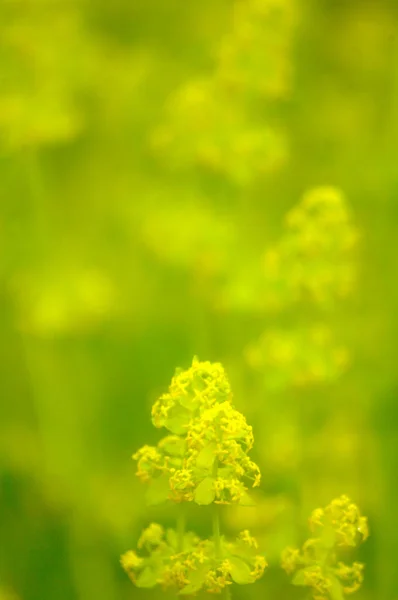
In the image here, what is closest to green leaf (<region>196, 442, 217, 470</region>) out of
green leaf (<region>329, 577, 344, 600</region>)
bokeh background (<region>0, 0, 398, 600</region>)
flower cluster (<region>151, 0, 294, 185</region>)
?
green leaf (<region>329, 577, 344, 600</region>)

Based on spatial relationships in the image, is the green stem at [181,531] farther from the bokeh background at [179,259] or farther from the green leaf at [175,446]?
the bokeh background at [179,259]

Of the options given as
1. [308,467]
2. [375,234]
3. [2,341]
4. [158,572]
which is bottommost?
[158,572]

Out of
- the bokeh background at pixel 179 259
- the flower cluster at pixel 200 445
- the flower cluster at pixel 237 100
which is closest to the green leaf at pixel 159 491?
the flower cluster at pixel 200 445

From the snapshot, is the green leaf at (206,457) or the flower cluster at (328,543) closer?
the green leaf at (206,457)

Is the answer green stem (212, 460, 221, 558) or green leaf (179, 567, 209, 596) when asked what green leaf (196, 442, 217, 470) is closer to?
green stem (212, 460, 221, 558)

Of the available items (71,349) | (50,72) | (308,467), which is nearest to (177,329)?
(71,349)

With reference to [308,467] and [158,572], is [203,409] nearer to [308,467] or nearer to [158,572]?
[158,572]

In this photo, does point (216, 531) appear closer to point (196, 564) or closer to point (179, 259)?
point (196, 564)
